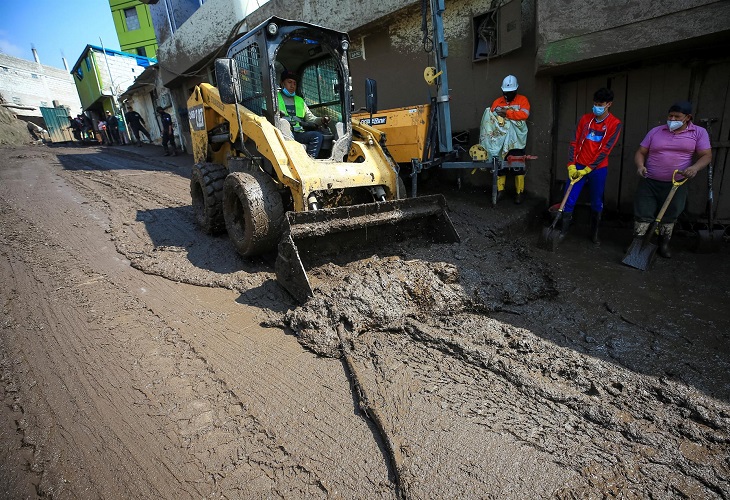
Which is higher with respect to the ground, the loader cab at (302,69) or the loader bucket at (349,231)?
the loader cab at (302,69)

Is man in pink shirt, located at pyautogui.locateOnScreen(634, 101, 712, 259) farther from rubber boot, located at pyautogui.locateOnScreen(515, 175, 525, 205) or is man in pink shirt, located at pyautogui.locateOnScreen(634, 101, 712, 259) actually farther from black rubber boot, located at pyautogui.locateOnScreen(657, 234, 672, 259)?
rubber boot, located at pyautogui.locateOnScreen(515, 175, 525, 205)

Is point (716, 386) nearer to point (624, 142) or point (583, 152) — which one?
point (583, 152)

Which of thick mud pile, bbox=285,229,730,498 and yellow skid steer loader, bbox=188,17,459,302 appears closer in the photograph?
thick mud pile, bbox=285,229,730,498

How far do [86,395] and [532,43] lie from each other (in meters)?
6.56

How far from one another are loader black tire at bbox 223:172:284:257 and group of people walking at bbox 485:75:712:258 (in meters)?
3.56

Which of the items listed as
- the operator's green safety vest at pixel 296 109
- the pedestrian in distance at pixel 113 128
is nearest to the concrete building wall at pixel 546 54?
the operator's green safety vest at pixel 296 109

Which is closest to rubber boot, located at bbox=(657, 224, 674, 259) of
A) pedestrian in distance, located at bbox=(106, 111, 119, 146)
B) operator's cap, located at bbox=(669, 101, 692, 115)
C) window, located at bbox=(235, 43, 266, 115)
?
operator's cap, located at bbox=(669, 101, 692, 115)

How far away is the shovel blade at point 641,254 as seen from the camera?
411 cm

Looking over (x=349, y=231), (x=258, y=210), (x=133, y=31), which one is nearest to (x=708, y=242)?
(x=349, y=231)

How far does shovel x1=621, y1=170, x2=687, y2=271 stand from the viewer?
4051 mm

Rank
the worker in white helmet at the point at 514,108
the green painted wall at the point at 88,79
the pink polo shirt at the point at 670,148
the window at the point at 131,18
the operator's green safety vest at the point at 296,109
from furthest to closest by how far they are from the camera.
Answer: the window at the point at 131,18, the green painted wall at the point at 88,79, the worker in white helmet at the point at 514,108, the operator's green safety vest at the point at 296,109, the pink polo shirt at the point at 670,148

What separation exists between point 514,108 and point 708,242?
289cm

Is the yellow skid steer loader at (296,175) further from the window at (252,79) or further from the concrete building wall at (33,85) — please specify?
the concrete building wall at (33,85)

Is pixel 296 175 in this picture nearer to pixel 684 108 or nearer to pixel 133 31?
pixel 684 108
